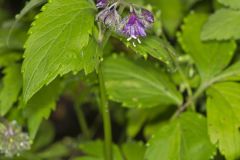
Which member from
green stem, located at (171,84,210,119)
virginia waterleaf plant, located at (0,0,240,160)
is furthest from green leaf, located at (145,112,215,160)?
green stem, located at (171,84,210,119)

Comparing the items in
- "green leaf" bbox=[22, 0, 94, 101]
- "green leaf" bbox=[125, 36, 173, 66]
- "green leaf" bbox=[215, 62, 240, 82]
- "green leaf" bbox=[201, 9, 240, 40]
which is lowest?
"green leaf" bbox=[215, 62, 240, 82]

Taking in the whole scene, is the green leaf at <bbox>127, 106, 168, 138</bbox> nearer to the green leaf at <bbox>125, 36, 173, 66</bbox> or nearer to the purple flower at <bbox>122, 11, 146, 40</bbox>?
the green leaf at <bbox>125, 36, 173, 66</bbox>

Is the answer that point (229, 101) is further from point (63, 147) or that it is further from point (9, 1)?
point (9, 1)

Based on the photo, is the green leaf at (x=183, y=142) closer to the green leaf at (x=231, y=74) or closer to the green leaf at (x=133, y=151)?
the green leaf at (x=231, y=74)

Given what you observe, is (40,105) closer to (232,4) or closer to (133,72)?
(133,72)

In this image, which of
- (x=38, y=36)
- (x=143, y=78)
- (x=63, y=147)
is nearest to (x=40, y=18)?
(x=38, y=36)

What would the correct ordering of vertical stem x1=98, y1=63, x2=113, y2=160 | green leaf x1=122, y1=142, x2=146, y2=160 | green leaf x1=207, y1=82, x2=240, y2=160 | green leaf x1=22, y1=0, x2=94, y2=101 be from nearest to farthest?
green leaf x1=22, y1=0, x2=94, y2=101, vertical stem x1=98, y1=63, x2=113, y2=160, green leaf x1=207, y1=82, x2=240, y2=160, green leaf x1=122, y1=142, x2=146, y2=160

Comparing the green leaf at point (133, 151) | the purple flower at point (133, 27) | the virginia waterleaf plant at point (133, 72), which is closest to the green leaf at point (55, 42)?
the virginia waterleaf plant at point (133, 72)
